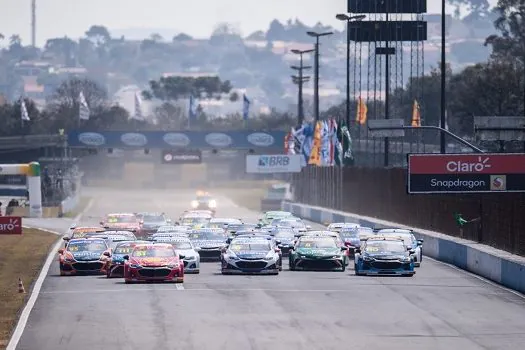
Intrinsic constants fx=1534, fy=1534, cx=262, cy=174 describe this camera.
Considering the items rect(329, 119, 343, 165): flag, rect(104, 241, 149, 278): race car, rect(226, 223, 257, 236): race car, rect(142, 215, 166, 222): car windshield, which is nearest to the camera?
rect(104, 241, 149, 278): race car

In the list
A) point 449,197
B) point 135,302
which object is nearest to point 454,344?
point 135,302

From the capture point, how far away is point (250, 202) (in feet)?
461

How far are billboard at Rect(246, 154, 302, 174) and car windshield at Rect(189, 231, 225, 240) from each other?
51.7 metres

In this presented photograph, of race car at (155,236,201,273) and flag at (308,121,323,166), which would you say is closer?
race car at (155,236,201,273)

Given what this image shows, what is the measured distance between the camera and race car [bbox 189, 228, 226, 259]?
54.9 metres

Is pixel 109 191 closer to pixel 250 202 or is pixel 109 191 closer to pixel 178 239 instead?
pixel 250 202

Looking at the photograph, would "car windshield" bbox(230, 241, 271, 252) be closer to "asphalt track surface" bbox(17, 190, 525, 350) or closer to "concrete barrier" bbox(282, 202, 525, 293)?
"asphalt track surface" bbox(17, 190, 525, 350)

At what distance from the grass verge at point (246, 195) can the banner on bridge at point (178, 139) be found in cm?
554

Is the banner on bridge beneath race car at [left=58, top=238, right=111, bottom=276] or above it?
above

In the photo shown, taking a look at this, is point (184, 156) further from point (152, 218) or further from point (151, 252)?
point (151, 252)

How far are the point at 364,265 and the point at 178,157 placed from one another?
326 feet

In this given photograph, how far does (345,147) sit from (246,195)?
68.0m

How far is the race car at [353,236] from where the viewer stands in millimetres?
57312

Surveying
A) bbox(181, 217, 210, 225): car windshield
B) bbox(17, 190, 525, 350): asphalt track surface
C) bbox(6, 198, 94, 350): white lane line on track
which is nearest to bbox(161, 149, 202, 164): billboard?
bbox(181, 217, 210, 225): car windshield
